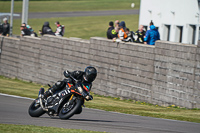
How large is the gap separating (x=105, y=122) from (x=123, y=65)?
7710 mm

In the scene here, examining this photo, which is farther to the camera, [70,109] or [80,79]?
[80,79]

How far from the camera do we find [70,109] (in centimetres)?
1041

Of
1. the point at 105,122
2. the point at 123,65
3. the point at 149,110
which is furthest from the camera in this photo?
the point at 123,65

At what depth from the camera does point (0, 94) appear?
1689cm

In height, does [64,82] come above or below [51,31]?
below

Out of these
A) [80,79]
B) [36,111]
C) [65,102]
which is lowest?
[36,111]

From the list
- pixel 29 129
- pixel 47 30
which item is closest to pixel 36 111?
pixel 29 129

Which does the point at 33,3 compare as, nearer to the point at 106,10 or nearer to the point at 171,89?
the point at 106,10

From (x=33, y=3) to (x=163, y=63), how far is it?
50699mm

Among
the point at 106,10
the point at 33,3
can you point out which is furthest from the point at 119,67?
the point at 33,3

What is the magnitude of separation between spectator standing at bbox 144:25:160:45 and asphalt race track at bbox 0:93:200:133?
5053mm

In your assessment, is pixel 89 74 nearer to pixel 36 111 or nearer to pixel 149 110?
pixel 36 111

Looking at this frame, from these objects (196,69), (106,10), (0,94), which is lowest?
(0,94)

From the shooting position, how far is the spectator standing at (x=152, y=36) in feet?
55.9
